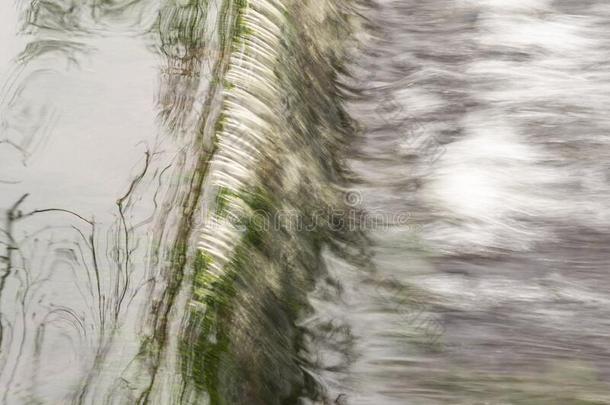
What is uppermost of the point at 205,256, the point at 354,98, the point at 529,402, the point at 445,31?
the point at 445,31

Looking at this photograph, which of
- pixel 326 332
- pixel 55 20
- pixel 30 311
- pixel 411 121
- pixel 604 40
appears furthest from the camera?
pixel 604 40

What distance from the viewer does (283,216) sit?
9.27 feet

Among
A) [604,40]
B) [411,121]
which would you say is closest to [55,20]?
[411,121]

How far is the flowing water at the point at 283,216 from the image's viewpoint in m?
2.37

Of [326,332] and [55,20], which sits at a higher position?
[55,20]

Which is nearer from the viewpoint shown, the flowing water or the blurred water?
the flowing water

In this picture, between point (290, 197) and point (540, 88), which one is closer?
point (290, 197)

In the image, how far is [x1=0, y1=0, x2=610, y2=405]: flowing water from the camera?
2371mm

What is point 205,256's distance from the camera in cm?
246

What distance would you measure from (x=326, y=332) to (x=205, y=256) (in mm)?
617

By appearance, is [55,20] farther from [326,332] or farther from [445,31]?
[445,31]

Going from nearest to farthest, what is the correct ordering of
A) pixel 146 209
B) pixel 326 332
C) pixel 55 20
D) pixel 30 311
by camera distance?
pixel 30 311 < pixel 146 209 < pixel 326 332 < pixel 55 20

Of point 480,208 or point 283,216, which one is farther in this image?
point 480,208

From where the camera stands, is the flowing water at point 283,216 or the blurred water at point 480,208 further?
the blurred water at point 480,208
